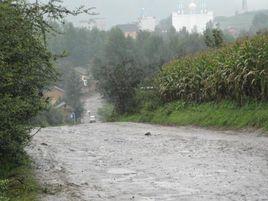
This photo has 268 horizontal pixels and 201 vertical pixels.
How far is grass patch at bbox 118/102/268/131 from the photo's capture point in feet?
62.4

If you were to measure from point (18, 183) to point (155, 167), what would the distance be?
11.1 feet

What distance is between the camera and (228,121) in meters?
20.6

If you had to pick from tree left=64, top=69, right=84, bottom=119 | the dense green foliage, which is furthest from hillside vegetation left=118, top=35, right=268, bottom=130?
tree left=64, top=69, right=84, bottom=119

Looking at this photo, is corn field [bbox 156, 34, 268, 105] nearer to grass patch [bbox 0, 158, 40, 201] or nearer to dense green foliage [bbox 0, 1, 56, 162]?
dense green foliage [bbox 0, 1, 56, 162]

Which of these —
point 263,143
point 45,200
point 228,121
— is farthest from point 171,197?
point 228,121

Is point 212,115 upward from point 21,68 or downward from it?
downward

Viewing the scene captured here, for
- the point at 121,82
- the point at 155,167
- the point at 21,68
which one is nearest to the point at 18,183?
the point at 21,68

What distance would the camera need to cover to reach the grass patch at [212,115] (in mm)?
19031

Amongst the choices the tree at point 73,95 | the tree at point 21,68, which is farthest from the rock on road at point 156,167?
the tree at point 73,95

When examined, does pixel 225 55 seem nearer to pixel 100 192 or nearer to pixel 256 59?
pixel 256 59

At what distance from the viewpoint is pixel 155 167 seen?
41.1 ft

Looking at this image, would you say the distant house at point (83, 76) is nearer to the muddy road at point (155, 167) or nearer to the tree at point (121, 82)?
the tree at point (121, 82)

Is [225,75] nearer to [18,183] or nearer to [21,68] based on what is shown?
[21,68]

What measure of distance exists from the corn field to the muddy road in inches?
89.2
